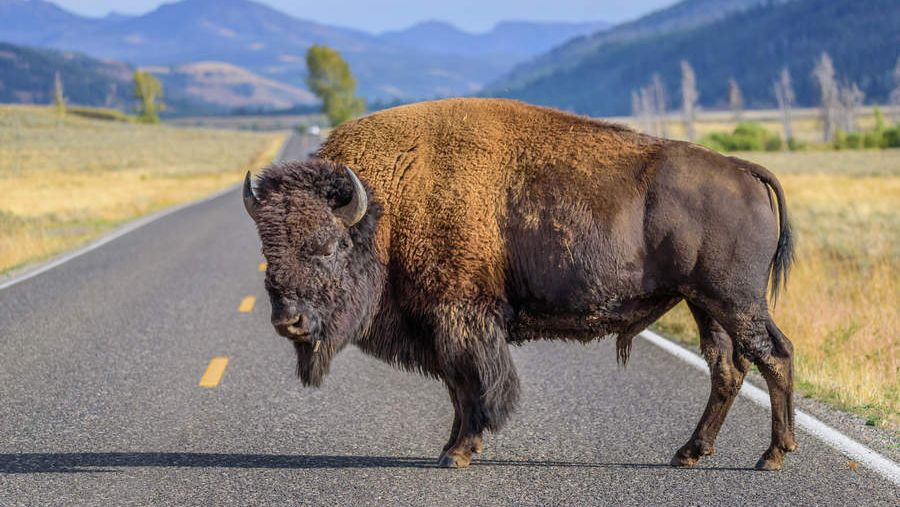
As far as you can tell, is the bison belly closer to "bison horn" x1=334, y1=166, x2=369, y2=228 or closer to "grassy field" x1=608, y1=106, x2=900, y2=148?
"bison horn" x1=334, y1=166, x2=369, y2=228

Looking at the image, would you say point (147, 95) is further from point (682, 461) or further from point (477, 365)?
point (682, 461)

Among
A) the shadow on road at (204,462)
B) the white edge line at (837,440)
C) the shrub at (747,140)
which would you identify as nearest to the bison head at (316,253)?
the shadow on road at (204,462)

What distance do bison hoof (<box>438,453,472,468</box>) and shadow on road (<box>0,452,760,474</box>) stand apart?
6cm

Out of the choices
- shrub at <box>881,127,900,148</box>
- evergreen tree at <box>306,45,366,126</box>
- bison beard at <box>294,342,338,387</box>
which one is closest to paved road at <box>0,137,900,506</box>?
bison beard at <box>294,342,338,387</box>

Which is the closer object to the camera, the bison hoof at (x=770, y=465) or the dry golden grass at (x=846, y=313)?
the bison hoof at (x=770, y=465)

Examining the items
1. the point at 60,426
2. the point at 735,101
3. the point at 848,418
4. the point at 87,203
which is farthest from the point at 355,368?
the point at 735,101

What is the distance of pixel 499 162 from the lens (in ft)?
18.1

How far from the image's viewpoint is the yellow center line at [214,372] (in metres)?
7.55

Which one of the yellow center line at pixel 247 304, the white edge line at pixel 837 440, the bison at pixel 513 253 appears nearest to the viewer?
the white edge line at pixel 837 440

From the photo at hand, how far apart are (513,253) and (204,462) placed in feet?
6.21

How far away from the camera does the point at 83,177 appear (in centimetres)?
5341

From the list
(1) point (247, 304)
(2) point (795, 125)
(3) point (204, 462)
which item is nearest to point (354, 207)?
(3) point (204, 462)

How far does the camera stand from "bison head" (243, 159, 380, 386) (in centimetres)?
509

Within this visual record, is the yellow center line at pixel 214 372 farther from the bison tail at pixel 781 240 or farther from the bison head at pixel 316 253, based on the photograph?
the bison tail at pixel 781 240
